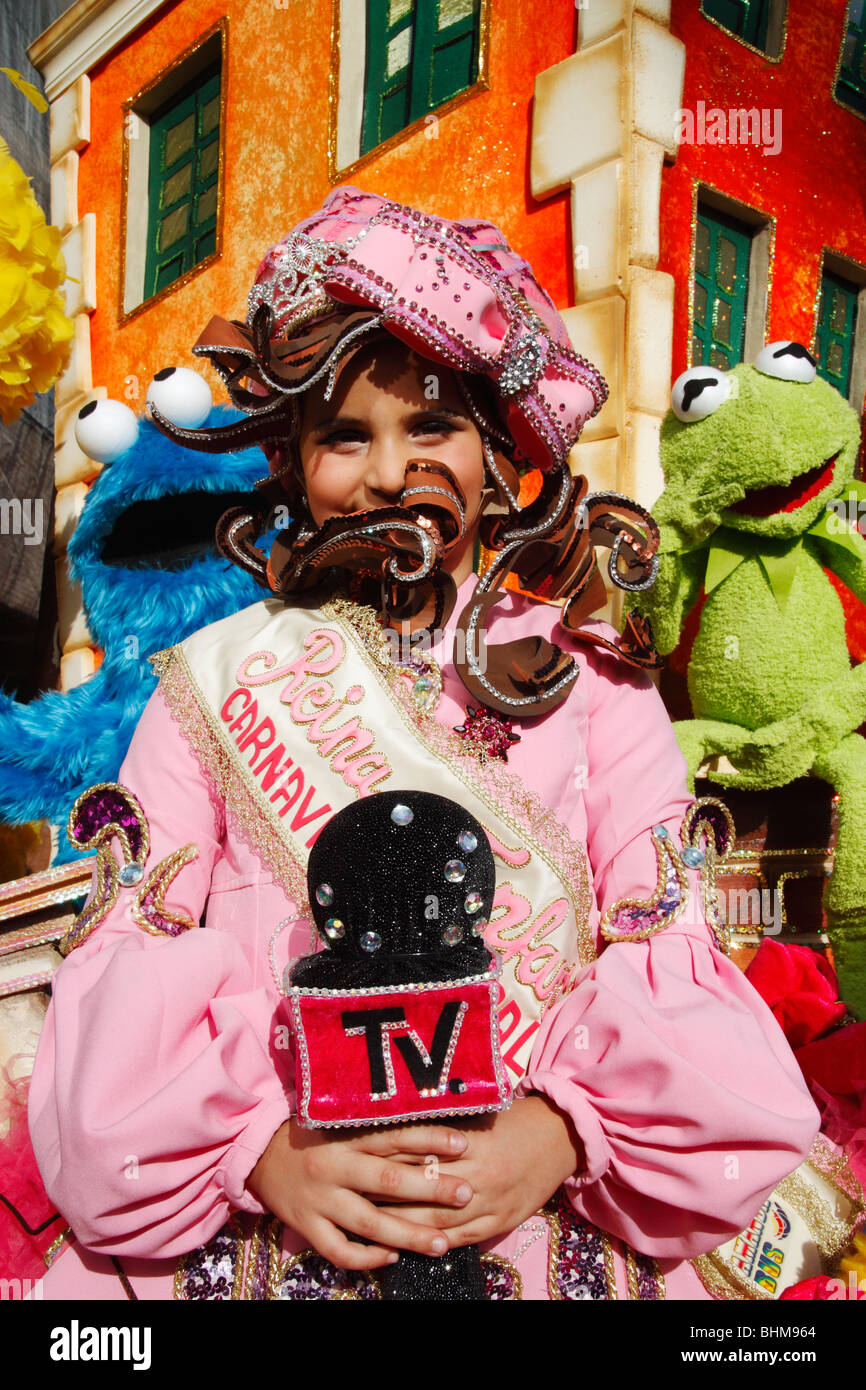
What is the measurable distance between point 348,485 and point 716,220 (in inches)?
65.1

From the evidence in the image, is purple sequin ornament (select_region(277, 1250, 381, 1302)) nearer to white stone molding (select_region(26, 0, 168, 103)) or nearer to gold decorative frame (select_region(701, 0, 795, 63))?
gold decorative frame (select_region(701, 0, 795, 63))

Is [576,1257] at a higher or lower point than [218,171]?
lower

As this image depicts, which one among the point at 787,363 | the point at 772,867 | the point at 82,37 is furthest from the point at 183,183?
the point at 772,867

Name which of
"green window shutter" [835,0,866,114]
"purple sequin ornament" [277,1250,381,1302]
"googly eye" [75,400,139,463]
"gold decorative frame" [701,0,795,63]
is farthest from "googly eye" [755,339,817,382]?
"purple sequin ornament" [277,1250,381,1302]

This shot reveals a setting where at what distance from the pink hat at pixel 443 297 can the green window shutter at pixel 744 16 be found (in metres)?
1.44

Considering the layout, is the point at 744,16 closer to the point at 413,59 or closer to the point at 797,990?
the point at 413,59

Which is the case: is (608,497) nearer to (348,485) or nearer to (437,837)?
(348,485)

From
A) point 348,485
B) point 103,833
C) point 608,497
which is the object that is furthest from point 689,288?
point 103,833

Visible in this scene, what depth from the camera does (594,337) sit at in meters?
2.28

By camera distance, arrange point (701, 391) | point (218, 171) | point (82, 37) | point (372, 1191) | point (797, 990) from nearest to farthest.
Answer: point (372, 1191), point (797, 990), point (701, 391), point (218, 171), point (82, 37)

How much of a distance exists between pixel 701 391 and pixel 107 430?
145 cm

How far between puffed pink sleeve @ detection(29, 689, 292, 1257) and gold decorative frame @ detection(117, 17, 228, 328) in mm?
2747

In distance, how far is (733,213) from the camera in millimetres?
2576

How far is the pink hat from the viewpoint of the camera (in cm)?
139
